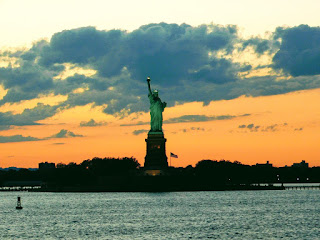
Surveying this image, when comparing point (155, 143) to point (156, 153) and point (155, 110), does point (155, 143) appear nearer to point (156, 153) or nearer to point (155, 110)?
point (156, 153)

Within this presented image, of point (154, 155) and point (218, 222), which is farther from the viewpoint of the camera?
point (154, 155)

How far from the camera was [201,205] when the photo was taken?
95.8 meters

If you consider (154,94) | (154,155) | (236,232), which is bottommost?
(236,232)

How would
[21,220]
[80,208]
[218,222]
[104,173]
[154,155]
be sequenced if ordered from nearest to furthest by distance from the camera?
[218,222]
[21,220]
[80,208]
[154,155]
[104,173]

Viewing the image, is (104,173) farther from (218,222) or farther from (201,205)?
(218,222)

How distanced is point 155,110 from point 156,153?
25.8ft

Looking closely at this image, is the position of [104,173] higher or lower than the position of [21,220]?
higher

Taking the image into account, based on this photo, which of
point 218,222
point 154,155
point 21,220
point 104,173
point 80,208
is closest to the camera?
point 218,222

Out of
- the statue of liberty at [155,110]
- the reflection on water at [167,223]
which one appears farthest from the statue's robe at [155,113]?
the reflection on water at [167,223]

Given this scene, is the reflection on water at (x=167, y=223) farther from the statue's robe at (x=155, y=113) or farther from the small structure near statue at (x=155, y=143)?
the statue's robe at (x=155, y=113)

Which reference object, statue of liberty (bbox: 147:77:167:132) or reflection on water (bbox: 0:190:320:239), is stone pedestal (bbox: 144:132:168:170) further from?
reflection on water (bbox: 0:190:320:239)

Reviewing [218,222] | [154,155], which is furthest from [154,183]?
[218,222]

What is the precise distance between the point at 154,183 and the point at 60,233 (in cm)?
6998

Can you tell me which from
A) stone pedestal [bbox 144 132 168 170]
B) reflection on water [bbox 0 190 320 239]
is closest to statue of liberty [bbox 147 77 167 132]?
stone pedestal [bbox 144 132 168 170]
